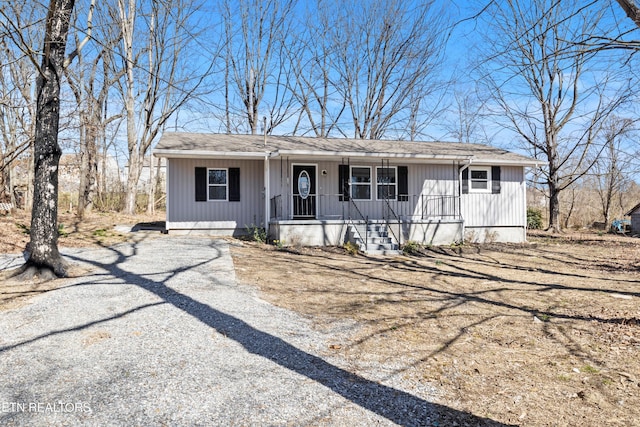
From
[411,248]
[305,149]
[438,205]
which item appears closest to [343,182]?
[305,149]

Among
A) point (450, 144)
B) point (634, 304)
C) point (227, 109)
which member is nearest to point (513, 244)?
point (450, 144)

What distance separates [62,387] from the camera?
9.30 ft

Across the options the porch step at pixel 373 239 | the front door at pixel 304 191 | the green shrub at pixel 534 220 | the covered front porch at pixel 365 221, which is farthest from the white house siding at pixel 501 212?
the green shrub at pixel 534 220

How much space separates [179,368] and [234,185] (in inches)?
387

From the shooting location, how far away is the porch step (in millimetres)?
11086

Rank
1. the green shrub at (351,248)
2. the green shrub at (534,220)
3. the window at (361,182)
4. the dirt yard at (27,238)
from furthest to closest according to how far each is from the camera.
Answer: the green shrub at (534,220), the window at (361,182), the green shrub at (351,248), the dirt yard at (27,238)

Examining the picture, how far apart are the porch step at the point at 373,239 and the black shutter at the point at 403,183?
189cm

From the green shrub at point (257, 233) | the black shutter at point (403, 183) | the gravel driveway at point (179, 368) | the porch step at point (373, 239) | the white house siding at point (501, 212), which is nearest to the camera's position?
the gravel driveway at point (179, 368)

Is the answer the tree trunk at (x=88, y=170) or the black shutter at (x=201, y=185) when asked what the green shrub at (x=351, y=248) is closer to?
the black shutter at (x=201, y=185)

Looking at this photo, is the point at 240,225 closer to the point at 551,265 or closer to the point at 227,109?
the point at 551,265

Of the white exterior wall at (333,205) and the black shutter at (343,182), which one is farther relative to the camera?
the black shutter at (343,182)

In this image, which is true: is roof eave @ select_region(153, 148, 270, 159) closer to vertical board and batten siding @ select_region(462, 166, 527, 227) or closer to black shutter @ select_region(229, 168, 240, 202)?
black shutter @ select_region(229, 168, 240, 202)

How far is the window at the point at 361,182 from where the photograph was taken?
1323 centimetres

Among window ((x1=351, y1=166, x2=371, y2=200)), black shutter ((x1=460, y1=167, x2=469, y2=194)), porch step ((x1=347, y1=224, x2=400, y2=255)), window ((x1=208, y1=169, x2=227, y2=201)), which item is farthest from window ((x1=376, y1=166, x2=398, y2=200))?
window ((x1=208, y1=169, x2=227, y2=201))
